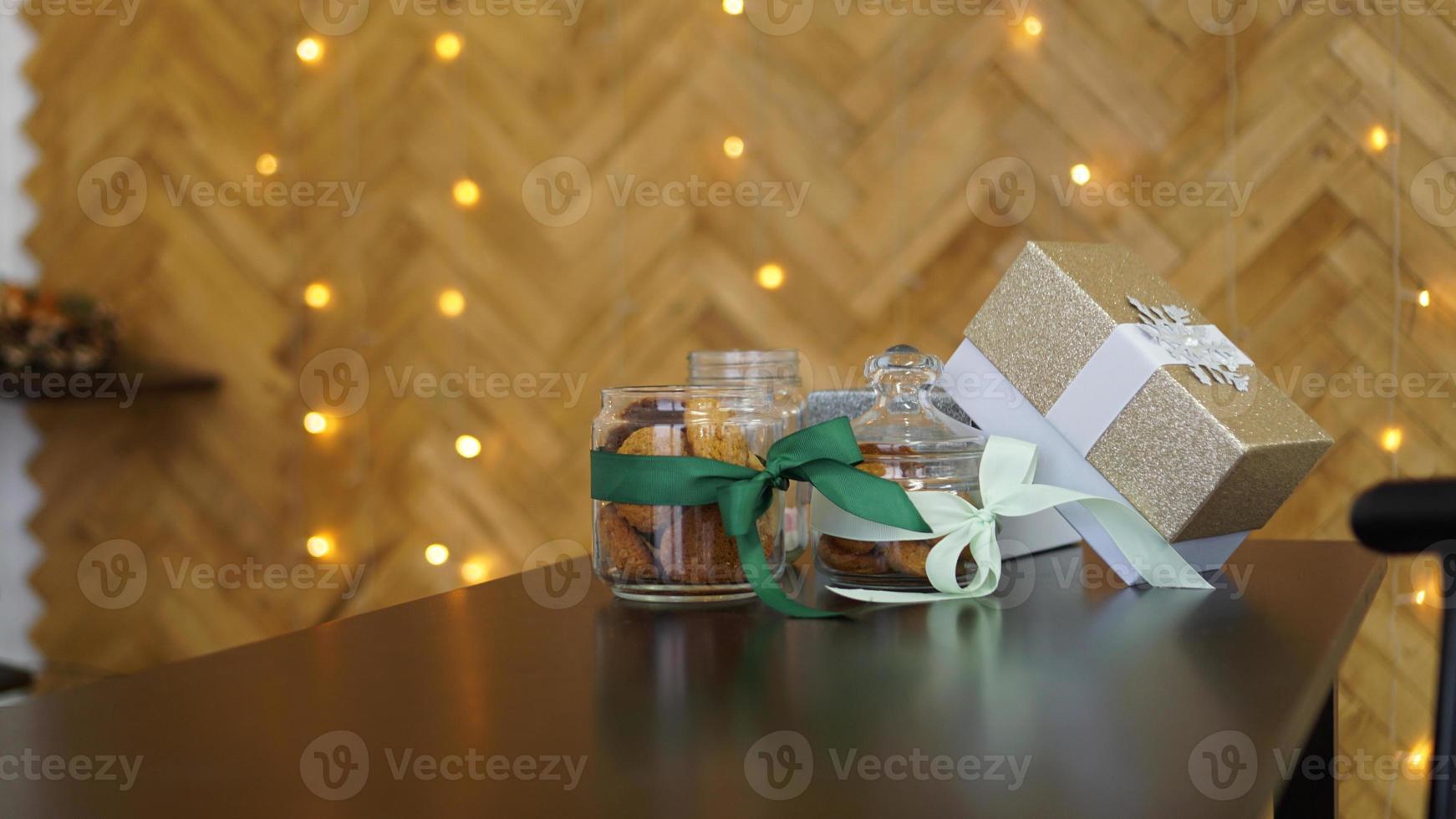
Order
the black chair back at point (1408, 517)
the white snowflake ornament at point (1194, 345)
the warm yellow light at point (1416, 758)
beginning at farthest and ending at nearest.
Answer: the warm yellow light at point (1416, 758) → the white snowflake ornament at point (1194, 345) → the black chair back at point (1408, 517)

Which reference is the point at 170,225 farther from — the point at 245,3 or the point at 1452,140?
the point at 1452,140

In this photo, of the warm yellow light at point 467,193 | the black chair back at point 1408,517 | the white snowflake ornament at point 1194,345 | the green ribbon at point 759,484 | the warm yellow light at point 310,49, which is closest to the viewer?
the black chair back at point 1408,517

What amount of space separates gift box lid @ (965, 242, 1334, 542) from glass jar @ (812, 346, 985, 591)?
75 mm

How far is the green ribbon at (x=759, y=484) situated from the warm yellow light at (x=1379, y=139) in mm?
1183

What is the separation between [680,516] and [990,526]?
0.20 metres

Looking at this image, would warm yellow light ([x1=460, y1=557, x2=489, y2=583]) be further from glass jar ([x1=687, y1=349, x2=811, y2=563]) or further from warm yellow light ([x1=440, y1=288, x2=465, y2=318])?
glass jar ([x1=687, y1=349, x2=811, y2=563])

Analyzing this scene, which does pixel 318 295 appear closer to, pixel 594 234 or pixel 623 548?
pixel 594 234

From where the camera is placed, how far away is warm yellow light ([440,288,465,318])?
223 cm

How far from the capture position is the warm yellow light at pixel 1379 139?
1603 mm

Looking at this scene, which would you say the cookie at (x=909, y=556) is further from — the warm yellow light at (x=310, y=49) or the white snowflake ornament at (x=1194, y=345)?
the warm yellow light at (x=310, y=49)

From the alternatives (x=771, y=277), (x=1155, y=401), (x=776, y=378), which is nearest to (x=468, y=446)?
(x=771, y=277)

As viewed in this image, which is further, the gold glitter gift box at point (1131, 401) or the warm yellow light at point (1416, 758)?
the warm yellow light at point (1416, 758)

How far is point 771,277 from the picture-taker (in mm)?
1992

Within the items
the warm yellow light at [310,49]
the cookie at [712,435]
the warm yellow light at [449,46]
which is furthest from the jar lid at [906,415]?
the warm yellow light at [310,49]
